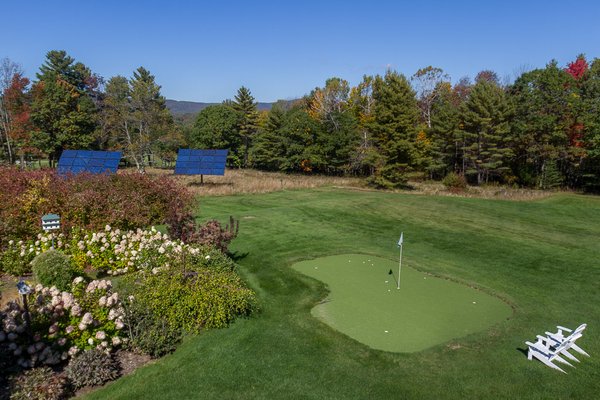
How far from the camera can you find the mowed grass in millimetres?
5918

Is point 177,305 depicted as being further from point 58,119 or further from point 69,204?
point 58,119

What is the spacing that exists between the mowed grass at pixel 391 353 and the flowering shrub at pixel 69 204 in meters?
3.51

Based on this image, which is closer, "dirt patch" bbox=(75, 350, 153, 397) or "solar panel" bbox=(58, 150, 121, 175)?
"dirt patch" bbox=(75, 350, 153, 397)

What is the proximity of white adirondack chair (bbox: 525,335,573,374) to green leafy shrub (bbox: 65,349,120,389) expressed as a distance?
6.43 metres

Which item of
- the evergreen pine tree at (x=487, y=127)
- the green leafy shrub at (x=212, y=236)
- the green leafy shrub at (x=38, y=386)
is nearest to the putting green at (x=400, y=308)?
the green leafy shrub at (x=212, y=236)

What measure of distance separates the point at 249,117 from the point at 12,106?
25941mm

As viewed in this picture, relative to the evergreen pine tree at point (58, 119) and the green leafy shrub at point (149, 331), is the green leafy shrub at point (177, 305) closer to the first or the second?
the green leafy shrub at point (149, 331)

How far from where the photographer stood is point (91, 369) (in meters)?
5.95

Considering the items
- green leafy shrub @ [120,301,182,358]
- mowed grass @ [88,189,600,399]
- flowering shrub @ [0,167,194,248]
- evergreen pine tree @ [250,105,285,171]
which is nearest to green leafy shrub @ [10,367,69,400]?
mowed grass @ [88,189,600,399]

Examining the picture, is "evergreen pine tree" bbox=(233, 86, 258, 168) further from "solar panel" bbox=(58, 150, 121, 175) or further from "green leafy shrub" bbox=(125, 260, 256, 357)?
"green leafy shrub" bbox=(125, 260, 256, 357)

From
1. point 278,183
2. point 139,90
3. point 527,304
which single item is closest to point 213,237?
point 527,304

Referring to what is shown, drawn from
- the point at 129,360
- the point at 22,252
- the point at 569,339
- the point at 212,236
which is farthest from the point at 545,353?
the point at 22,252

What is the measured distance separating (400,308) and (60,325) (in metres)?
6.09

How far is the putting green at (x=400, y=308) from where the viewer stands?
741 centimetres
